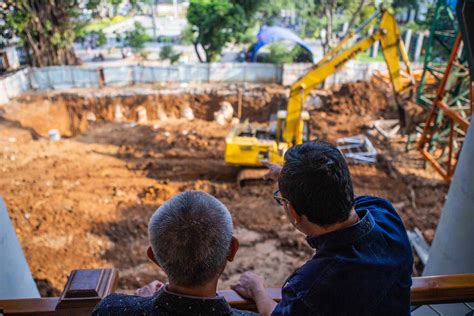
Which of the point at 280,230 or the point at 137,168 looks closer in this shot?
the point at 280,230

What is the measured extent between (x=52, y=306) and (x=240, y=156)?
27.0ft

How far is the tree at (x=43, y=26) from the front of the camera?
1533 cm

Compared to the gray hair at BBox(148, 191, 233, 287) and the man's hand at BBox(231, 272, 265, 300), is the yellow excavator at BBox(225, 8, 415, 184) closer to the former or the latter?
the man's hand at BBox(231, 272, 265, 300)

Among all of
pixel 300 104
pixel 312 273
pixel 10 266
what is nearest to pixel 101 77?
pixel 300 104

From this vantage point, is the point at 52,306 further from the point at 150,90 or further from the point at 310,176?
the point at 150,90

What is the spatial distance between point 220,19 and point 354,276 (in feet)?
53.7

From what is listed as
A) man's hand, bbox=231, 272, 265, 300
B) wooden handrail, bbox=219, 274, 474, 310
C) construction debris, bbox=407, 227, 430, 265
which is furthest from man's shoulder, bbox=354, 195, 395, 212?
construction debris, bbox=407, 227, 430, 265

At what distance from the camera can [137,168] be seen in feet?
37.0

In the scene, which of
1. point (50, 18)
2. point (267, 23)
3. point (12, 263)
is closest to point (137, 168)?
point (12, 263)

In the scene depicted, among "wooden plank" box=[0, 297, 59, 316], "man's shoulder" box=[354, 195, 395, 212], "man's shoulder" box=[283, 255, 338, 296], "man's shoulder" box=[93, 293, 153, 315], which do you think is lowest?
"wooden plank" box=[0, 297, 59, 316]

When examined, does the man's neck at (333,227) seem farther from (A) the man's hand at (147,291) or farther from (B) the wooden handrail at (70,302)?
(B) the wooden handrail at (70,302)

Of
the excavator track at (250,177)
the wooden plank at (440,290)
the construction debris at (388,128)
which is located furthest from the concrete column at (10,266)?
→ the construction debris at (388,128)

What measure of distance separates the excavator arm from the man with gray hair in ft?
27.2

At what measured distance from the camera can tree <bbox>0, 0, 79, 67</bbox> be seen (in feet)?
50.3
